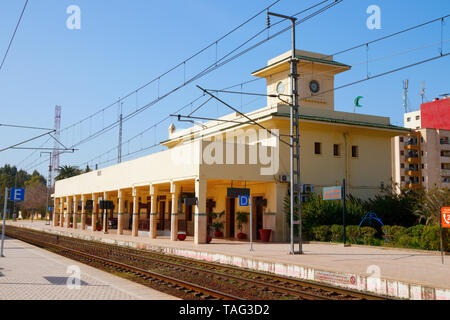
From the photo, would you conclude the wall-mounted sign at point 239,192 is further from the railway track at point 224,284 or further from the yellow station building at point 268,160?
the railway track at point 224,284

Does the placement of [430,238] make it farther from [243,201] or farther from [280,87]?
[280,87]

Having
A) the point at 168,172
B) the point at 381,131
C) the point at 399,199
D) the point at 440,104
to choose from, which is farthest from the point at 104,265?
the point at 440,104

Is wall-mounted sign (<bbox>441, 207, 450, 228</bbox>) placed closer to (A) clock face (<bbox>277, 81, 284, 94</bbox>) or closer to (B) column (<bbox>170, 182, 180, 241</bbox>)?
(B) column (<bbox>170, 182, 180, 241</bbox>)

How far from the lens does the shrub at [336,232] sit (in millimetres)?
24625

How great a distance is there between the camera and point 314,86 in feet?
117

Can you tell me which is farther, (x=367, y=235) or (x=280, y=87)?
(x=280, y=87)

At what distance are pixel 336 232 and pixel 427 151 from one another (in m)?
58.1

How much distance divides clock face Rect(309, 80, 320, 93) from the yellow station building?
0.11m

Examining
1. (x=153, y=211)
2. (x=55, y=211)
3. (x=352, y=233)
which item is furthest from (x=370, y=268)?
(x=55, y=211)

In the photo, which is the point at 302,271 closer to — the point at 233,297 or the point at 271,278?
the point at 271,278

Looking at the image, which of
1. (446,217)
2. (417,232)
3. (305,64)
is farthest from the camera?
(305,64)

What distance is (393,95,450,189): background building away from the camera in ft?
247

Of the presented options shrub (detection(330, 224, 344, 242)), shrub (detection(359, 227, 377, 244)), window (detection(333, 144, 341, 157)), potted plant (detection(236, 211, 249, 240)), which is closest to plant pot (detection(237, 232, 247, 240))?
potted plant (detection(236, 211, 249, 240))

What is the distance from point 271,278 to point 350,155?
2012cm
